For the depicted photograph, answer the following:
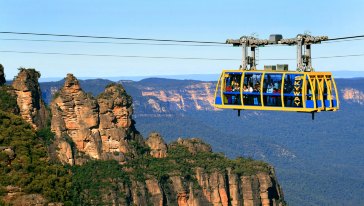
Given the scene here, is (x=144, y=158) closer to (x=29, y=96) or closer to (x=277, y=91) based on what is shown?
(x=29, y=96)

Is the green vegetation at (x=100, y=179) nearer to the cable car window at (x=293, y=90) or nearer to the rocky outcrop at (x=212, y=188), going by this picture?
the rocky outcrop at (x=212, y=188)

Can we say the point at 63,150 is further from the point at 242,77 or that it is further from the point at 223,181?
the point at 242,77

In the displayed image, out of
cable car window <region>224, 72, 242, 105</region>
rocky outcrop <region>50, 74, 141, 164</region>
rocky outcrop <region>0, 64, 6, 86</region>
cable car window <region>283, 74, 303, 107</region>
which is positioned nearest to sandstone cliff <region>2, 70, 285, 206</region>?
rocky outcrop <region>50, 74, 141, 164</region>

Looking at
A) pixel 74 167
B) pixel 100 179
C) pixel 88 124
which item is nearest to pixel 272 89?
pixel 100 179

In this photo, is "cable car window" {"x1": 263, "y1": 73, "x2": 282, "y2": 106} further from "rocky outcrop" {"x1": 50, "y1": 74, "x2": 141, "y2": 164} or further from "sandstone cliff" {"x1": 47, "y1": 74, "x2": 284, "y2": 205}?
"rocky outcrop" {"x1": 50, "y1": 74, "x2": 141, "y2": 164}

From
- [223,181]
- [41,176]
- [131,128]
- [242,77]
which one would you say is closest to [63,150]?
[131,128]

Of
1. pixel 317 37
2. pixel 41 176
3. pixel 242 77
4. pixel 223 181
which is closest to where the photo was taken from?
pixel 41 176
